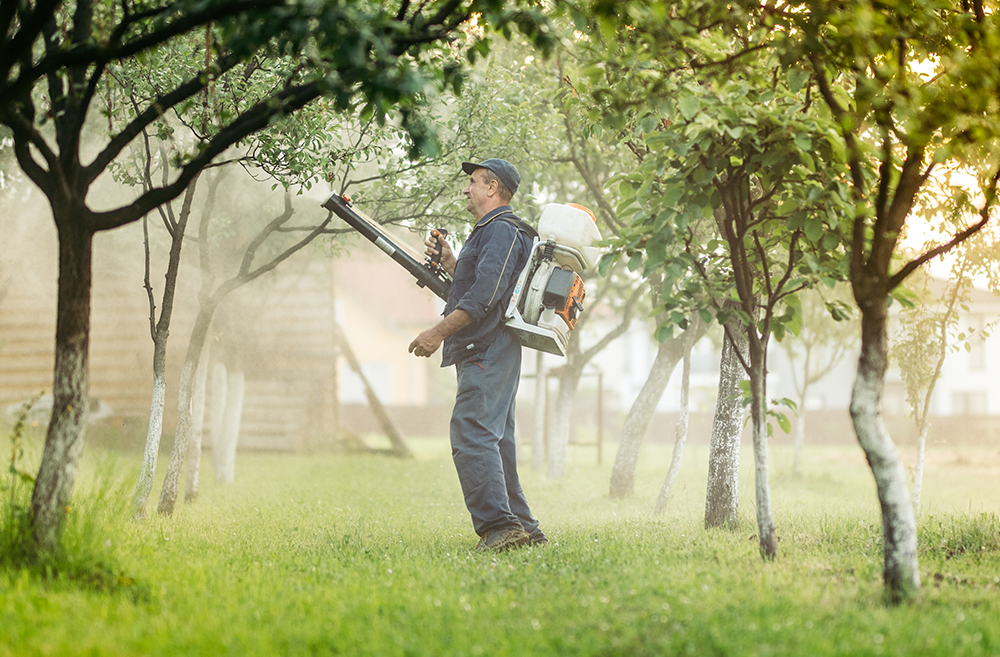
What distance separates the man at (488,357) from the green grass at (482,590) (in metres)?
0.30

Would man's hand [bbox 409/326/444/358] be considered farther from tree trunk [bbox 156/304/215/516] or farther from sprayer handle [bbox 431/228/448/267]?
tree trunk [bbox 156/304/215/516]

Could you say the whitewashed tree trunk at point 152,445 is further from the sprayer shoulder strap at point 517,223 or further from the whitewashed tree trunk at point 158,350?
the sprayer shoulder strap at point 517,223

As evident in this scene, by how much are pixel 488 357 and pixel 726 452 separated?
2.06m

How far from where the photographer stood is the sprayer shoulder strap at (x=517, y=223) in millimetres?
4840

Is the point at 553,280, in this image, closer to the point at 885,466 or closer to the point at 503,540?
the point at 503,540

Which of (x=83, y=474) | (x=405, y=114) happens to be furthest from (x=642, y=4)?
(x=83, y=474)

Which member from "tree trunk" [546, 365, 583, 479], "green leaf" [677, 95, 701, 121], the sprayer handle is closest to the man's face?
the sprayer handle

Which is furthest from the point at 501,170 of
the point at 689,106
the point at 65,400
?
the point at 65,400

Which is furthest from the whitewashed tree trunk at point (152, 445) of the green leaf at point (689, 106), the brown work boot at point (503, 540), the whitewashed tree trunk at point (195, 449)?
the green leaf at point (689, 106)

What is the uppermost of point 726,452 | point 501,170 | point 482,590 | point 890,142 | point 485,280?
point 501,170

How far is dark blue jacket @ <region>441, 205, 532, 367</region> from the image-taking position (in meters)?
4.59

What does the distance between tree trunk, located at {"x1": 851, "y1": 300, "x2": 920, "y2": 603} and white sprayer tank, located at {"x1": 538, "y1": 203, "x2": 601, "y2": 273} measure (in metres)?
1.85

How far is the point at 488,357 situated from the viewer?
470cm

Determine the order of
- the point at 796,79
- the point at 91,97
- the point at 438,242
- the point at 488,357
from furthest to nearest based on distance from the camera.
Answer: the point at 438,242 → the point at 488,357 → the point at 796,79 → the point at 91,97
